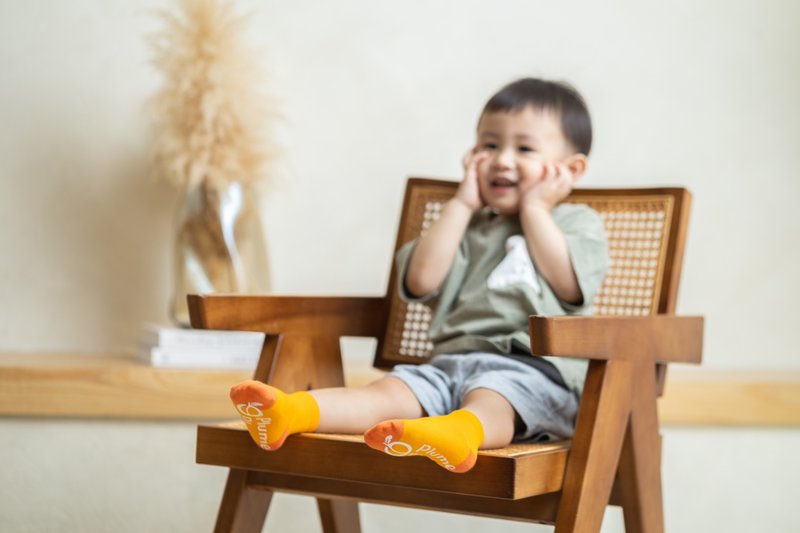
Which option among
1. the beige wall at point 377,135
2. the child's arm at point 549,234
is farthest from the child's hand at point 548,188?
the beige wall at point 377,135

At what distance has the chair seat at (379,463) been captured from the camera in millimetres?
1078

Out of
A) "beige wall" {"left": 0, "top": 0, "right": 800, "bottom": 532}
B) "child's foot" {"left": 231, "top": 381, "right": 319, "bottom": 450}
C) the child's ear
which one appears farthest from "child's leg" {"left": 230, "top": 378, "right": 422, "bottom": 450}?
"beige wall" {"left": 0, "top": 0, "right": 800, "bottom": 532}

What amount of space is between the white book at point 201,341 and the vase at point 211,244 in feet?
0.15

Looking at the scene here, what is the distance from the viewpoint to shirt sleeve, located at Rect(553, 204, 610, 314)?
4.73 ft

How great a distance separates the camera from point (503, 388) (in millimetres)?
1287

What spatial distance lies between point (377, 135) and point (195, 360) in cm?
63

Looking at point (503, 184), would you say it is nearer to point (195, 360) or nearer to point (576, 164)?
point (576, 164)

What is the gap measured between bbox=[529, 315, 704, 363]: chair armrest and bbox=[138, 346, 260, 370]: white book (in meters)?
0.84

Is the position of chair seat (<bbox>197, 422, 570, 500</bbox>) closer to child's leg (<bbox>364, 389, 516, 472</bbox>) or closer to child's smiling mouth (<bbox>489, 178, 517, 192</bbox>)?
child's leg (<bbox>364, 389, 516, 472</bbox>)

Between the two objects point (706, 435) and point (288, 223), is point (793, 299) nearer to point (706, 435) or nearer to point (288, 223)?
Result: point (706, 435)

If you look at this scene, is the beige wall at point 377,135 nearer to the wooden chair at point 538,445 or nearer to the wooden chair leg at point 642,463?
the wooden chair at point 538,445

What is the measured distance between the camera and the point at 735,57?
232cm

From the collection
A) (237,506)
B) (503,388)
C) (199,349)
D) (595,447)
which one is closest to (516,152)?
(503,388)

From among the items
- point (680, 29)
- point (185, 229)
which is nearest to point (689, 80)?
point (680, 29)
